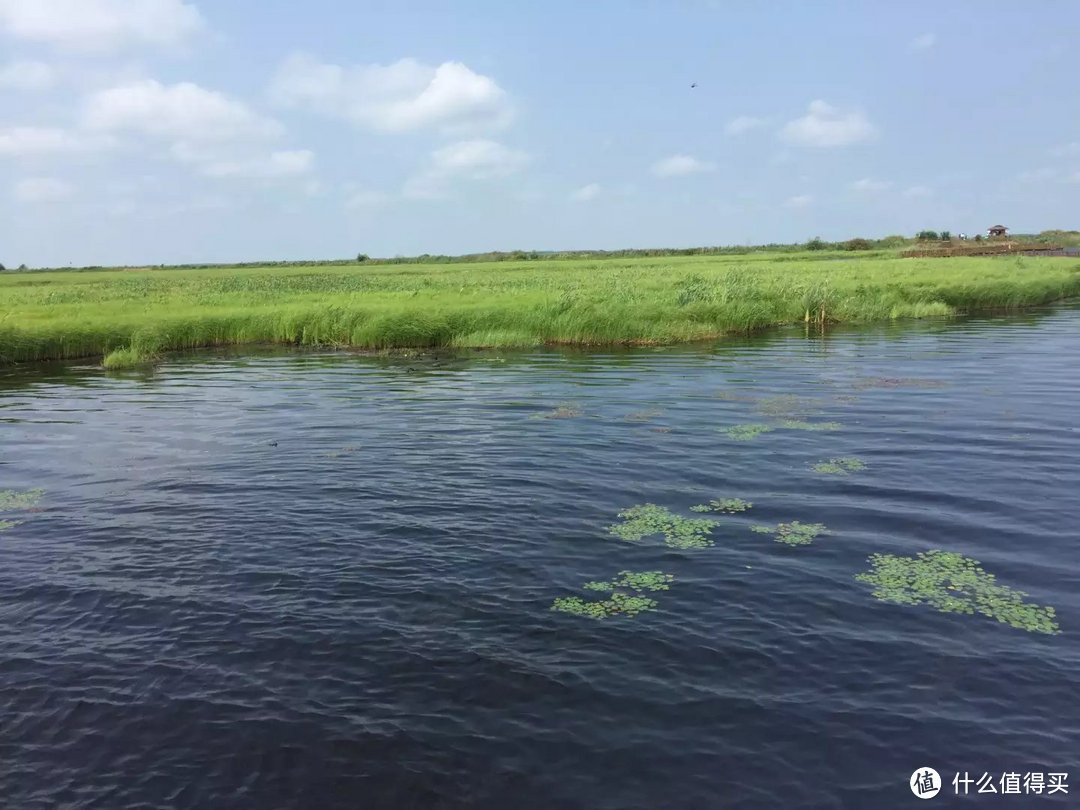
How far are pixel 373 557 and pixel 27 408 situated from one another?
59.5 ft

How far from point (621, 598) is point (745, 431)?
9.19m

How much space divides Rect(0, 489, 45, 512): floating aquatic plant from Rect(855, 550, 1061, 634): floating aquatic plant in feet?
44.3

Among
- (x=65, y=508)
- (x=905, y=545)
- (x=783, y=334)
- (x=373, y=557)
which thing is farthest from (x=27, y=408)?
(x=783, y=334)

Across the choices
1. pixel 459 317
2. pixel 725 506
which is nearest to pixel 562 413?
pixel 725 506

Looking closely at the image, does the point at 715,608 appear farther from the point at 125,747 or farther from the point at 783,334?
the point at 783,334

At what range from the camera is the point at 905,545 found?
10414 millimetres

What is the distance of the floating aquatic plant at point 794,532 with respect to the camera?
10.7 metres

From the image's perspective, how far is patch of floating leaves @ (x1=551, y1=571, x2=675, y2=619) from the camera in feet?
28.7

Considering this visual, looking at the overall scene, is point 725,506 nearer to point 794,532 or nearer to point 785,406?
point 794,532

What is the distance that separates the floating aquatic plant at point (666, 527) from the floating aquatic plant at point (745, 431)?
5279 mm

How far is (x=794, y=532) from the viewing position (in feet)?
36.1

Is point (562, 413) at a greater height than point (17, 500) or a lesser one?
greater

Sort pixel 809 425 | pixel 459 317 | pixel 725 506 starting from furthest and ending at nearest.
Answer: pixel 459 317 < pixel 809 425 < pixel 725 506

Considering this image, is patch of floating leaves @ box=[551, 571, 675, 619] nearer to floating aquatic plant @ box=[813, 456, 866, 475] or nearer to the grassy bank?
floating aquatic plant @ box=[813, 456, 866, 475]
